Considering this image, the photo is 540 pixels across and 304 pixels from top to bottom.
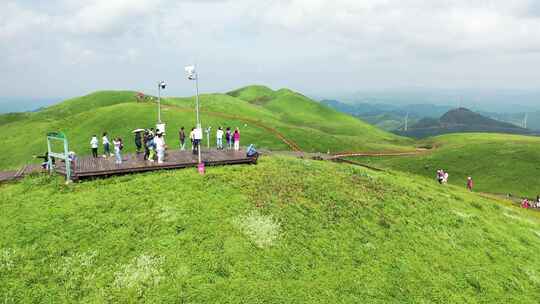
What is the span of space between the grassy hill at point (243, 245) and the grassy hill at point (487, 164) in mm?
37463

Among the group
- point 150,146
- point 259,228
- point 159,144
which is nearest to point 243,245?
point 259,228

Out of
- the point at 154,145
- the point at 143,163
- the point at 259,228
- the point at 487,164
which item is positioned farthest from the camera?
the point at 487,164

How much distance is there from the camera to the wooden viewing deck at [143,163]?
1022 inches

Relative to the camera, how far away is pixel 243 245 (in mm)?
19000

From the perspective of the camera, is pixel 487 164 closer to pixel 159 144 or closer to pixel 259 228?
pixel 259 228

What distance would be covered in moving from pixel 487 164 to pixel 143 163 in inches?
2550

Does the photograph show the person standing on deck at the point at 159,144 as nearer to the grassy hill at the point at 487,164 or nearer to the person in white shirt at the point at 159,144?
the person in white shirt at the point at 159,144

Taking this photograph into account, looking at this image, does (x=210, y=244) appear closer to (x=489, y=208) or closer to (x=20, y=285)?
(x=20, y=285)

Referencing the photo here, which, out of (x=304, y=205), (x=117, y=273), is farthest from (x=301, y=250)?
(x=117, y=273)

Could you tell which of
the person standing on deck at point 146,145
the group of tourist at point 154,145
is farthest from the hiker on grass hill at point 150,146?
the person standing on deck at point 146,145

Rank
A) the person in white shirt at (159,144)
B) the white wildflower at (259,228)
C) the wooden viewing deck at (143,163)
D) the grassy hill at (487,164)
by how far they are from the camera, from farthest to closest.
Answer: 1. the grassy hill at (487,164)
2. the person in white shirt at (159,144)
3. the wooden viewing deck at (143,163)
4. the white wildflower at (259,228)

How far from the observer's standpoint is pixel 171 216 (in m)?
20.8

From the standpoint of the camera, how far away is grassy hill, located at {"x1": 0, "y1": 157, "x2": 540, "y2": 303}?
54.6 feet

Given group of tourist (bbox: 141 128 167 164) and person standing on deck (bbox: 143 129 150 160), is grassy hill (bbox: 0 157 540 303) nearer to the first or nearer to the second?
group of tourist (bbox: 141 128 167 164)
